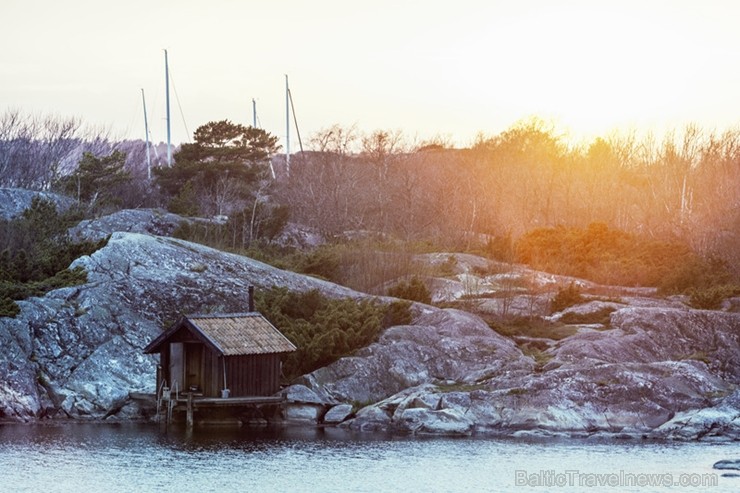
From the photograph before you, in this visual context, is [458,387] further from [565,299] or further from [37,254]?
[37,254]

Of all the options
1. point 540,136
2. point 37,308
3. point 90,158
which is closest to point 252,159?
point 90,158

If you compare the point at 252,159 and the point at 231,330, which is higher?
the point at 252,159

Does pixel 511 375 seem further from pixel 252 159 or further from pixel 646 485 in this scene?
pixel 252 159

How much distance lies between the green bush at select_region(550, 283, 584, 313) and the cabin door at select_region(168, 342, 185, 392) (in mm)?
21580

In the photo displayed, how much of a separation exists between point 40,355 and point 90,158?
3988cm

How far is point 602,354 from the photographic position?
51.1m

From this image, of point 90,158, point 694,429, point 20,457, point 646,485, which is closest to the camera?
point 646,485

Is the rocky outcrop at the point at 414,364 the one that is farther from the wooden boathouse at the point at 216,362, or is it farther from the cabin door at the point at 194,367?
the cabin door at the point at 194,367

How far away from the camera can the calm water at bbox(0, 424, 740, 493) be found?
35.8 meters

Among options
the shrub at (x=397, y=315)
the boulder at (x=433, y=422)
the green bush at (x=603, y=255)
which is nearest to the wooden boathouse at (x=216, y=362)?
the boulder at (x=433, y=422)

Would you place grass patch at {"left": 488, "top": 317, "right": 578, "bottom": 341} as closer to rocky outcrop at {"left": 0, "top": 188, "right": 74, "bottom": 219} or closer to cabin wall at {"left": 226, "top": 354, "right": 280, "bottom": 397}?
cabin wall at {"left": 226, "top": 354, "right": 280, "bottom": 397}

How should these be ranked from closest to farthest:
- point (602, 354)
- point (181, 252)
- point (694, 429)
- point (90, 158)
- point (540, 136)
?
1. point (694, 429)
2. point (602, 354)
3. point (181, 252)
4. point (90, 158)
5. point (540, 136)

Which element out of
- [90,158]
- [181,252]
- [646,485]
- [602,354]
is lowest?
[646,485]

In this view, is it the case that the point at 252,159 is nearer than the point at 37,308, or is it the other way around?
the point at 37,308
